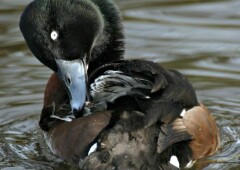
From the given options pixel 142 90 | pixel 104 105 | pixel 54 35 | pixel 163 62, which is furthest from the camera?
pixel 163 62

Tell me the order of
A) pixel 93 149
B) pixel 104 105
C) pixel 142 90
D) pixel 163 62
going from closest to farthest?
pixel 93 149 < pixel 142 90 < pixel 104 105 < pixel 163 62

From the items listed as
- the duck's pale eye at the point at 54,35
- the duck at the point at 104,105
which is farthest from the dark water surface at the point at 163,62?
the duck's pale eye at the point at 54,35

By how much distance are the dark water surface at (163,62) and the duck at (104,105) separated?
0.29 meters

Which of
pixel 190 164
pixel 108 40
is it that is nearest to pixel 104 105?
pixel 190 164

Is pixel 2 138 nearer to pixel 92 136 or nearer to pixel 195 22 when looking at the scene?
pixel 92 136

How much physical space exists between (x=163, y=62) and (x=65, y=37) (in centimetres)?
280

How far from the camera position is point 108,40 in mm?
8797

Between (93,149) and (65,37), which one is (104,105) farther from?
(65,37)

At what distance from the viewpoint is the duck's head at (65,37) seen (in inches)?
316

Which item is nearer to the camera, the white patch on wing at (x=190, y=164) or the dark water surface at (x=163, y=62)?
the white patch on wing at (x=190, y=164)

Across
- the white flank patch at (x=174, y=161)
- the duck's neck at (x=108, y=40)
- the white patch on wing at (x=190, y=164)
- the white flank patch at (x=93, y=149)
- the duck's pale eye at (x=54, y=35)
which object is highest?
the duck's pale eye at (x=54, y=35)

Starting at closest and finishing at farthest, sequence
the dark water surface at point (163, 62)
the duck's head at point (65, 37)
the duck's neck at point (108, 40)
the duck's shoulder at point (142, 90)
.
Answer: the duck's shoulder at point (142, 90), the duck's head at point (65, 37), the dark water surface at point (163, 62), the duck's neck at point (108, 40)

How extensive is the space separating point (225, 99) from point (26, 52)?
2.80 metres

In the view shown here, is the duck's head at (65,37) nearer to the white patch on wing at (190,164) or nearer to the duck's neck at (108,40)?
the duck's neck at (108,40)
